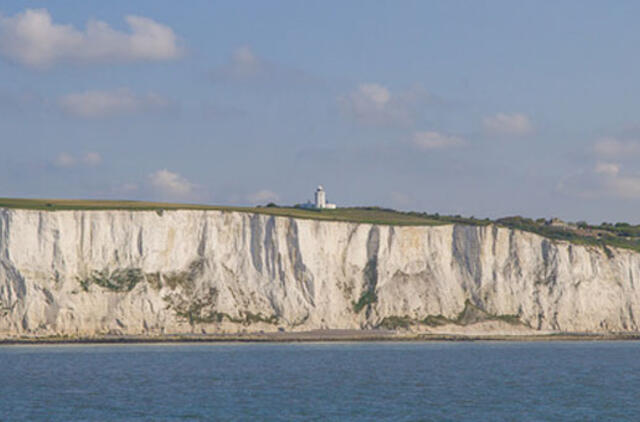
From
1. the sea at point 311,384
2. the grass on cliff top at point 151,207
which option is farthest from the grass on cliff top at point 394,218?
the sea at point 311,384

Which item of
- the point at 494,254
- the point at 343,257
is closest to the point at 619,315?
the point at 494,254

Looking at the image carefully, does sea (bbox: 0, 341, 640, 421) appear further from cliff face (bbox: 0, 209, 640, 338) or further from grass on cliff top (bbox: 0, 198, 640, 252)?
grass on cliff top (bbox: 0, 198, 640, 252)

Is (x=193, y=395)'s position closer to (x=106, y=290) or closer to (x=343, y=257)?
(x=106, y=290)

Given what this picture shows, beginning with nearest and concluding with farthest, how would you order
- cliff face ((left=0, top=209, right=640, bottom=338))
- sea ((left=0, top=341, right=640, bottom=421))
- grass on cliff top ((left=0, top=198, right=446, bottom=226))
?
sea ((left=0, top=341, right=640, bottom=421)) → cliff face ((left=0, top=209, right=640, bottom=338)) → grass on cliff top ((left=0, top=198, right=446, bottom=226))

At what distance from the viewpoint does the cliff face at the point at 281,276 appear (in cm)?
7881

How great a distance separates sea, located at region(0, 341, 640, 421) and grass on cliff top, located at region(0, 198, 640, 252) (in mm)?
13153

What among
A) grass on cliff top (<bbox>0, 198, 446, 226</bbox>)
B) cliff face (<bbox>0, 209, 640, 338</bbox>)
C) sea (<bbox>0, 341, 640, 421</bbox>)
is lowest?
sea (<bbox>0, 341, 640, 421</bbox>)

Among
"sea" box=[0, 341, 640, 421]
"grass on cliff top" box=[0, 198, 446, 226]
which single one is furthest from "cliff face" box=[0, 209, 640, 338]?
"sea" box=[0, 341, 640, 421]

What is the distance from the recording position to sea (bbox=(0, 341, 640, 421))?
139 ft

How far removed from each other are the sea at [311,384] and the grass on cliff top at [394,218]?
1315 cm

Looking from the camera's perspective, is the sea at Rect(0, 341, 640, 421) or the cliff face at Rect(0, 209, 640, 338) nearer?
the sea at Rect(0, 341, 640, 421)

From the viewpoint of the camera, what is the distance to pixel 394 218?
338ft

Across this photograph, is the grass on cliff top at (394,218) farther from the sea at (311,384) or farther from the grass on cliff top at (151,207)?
the sea at (311,384)

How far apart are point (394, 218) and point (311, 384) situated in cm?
5227
